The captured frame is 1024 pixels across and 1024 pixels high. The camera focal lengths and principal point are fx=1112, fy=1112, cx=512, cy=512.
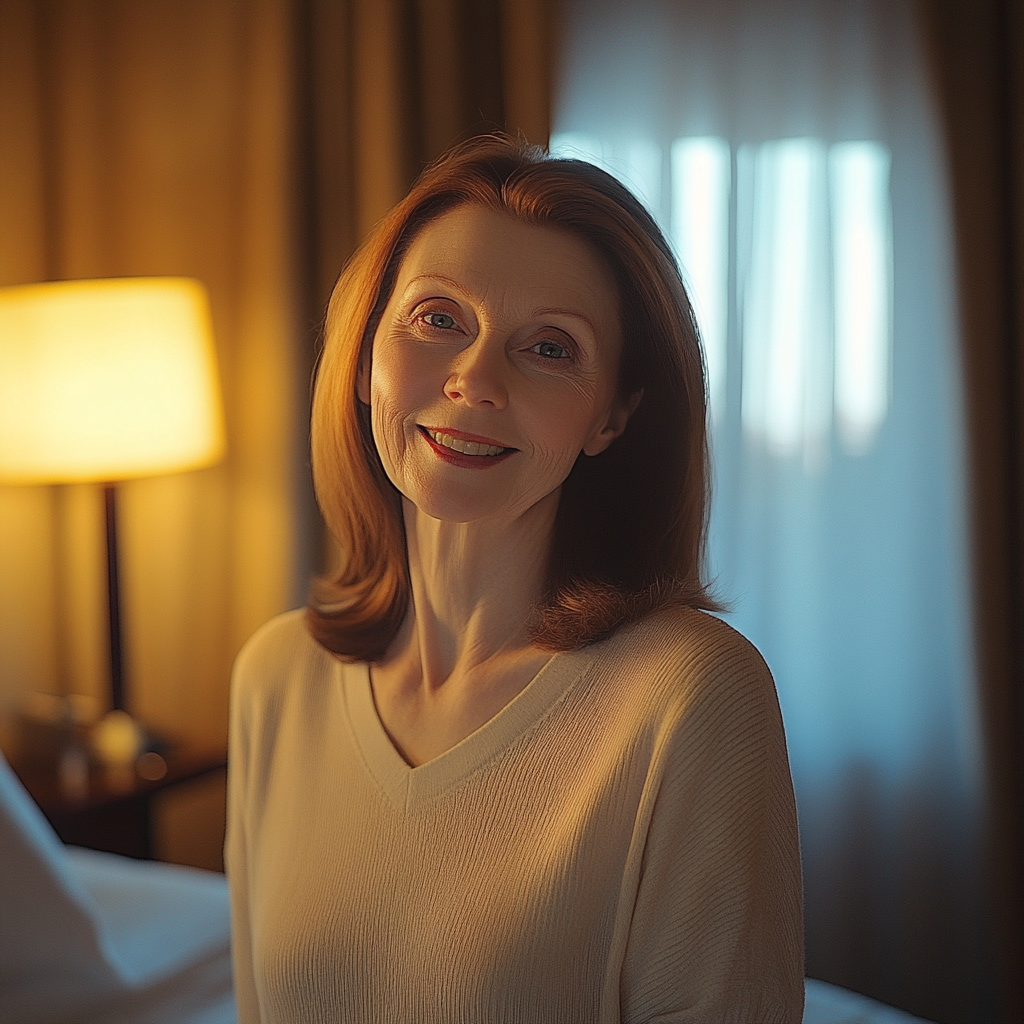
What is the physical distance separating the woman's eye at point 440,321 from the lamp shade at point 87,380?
1428 millimetres

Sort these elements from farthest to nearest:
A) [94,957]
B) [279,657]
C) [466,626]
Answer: [94,957] < [279,657] < [466,626]

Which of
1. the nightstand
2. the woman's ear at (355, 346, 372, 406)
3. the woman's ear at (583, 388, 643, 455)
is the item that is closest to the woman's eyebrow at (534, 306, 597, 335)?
the woman's ear at (583, 388, 643, 455)

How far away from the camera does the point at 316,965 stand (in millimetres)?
1044

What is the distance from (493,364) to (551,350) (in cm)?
6

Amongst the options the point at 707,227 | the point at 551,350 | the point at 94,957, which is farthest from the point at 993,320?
the point at 94,957

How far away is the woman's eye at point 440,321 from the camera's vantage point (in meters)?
1.04

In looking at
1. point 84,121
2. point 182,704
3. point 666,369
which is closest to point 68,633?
point 182,704

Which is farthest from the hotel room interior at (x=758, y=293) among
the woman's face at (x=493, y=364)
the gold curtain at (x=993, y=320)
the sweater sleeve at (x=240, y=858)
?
the woman's face at (x=493, y=364)

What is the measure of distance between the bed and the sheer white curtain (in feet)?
3.00

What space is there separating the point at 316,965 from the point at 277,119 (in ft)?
6.79

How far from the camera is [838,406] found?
7.73 feet

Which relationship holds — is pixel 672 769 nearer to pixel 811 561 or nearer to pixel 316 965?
pixel 316 965

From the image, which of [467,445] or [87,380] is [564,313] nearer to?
[467,445]

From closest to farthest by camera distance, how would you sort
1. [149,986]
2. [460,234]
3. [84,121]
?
[460,234], [149,986], [84,121]
